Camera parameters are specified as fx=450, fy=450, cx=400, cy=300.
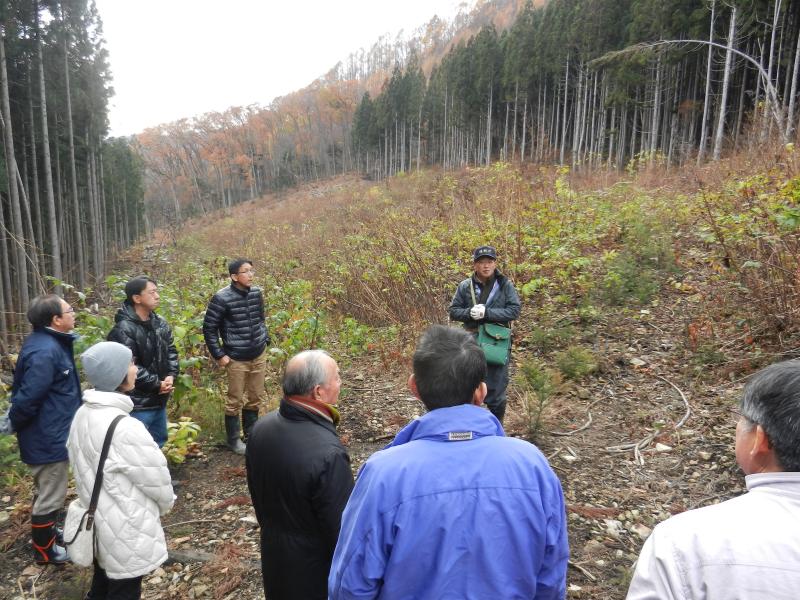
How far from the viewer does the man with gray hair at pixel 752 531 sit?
92 cm

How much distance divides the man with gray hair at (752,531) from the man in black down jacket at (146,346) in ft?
11.3

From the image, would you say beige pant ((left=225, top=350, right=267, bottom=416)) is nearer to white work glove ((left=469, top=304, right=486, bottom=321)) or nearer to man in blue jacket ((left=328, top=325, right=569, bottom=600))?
white work glove ((left=469, top=304, right=486, bottom=321))

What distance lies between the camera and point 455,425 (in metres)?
1.37

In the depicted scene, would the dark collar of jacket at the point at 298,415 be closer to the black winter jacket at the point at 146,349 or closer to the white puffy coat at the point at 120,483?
the white puffy coat at the point at 120,483

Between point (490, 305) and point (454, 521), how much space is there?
108 inches

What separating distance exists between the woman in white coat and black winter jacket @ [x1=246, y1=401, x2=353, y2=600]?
0.73m

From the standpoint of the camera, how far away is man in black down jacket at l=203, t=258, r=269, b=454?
4.38m

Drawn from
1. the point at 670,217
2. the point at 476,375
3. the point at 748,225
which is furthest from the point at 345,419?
the point at 670,217

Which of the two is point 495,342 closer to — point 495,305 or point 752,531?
point 495,305

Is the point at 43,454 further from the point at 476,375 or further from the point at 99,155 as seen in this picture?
the point at 99,155

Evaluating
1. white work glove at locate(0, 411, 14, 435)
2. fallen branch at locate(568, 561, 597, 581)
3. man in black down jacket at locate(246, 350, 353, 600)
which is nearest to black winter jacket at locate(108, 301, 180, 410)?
white work glove at locate(0, 411, 14, 435)

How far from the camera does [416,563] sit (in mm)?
1277

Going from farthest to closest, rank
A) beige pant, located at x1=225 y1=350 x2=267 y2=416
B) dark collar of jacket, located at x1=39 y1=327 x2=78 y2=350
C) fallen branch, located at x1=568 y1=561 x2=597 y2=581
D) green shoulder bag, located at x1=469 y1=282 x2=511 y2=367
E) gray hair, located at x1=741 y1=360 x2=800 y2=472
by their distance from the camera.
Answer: beige pant, located at x1=225 y1=350 x2=267 y2=416, green shoulder bag, located at x1=469 y1=282 x2=511 y2=367, dark collar of jacket, located at x1=39 y1=327 x2=78 y2=350, fallen branch, located at x1=568 y1=561 x2=597 y2=581, gray hair, located at x1=741 y1=360 x2=800 y2=472

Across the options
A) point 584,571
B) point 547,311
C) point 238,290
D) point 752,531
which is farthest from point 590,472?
point 238,290
